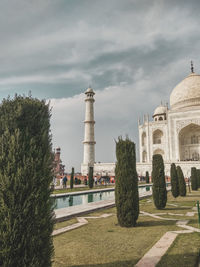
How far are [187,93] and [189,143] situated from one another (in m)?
8.44

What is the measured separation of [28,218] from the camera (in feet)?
8.18

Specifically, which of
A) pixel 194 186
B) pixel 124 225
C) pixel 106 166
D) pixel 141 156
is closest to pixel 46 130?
pixel 124 225

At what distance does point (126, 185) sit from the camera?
235 inches

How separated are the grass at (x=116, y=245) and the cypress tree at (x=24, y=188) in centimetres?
116

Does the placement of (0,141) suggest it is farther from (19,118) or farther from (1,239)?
(1,239)

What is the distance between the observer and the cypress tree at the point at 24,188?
2381 millimetres

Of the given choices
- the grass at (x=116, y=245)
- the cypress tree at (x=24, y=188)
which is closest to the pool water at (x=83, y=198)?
the grass at (x=116, y=245)

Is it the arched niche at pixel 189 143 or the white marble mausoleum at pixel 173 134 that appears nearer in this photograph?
the white marble mausoleum at pixel 173 134

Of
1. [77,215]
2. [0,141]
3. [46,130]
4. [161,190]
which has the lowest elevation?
[77,215]

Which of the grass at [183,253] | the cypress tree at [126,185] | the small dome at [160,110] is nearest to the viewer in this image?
the grass at [183,253]

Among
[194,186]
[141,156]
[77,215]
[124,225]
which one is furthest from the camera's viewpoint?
[141,156]

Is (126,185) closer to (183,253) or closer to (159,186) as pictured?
(183,253)

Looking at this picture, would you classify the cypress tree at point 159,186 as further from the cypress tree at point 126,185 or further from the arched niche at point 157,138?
the arched niche at point 157,138

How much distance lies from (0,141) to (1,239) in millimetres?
1080
